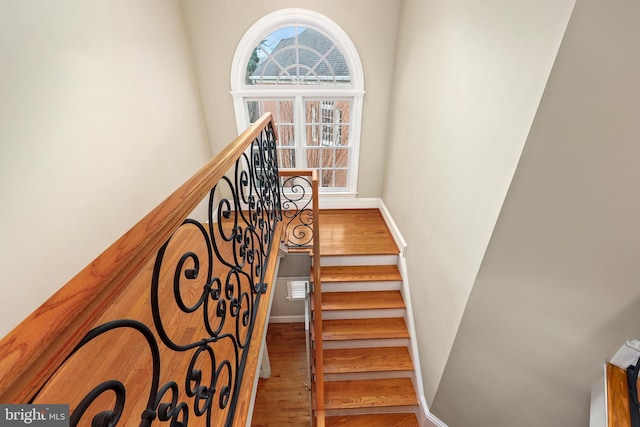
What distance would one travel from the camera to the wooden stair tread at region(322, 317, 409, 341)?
2.63 m

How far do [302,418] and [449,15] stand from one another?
387 cm

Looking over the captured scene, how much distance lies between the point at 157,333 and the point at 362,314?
2.24m

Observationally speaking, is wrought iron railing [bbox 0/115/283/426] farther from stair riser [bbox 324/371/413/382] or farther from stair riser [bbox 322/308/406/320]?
stair riser [bbox 324/371/413/382]

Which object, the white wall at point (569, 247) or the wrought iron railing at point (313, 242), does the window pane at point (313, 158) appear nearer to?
the wrought iron railing at point (313, 242)

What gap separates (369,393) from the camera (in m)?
2.47

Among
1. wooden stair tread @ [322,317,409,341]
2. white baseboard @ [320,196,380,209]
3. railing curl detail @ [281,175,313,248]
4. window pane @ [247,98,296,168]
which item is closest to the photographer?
wooden stair tread @ [322,317,409,341]

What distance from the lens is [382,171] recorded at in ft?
12.2

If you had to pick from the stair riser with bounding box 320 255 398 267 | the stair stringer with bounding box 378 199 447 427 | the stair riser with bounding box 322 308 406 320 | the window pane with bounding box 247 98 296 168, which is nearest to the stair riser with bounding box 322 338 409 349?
the stair stringer with bounding box 378 199 447 427

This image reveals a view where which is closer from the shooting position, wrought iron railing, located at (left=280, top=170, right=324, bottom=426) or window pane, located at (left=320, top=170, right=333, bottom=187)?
wrought iron railing, located at (left=280, top=170, right=324, bottom=426)

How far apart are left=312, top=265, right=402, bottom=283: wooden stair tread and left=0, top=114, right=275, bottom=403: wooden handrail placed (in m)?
2.47

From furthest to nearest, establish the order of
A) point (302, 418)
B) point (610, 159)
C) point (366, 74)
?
point (366, 74) → point (302, 418) → point (610, 159)

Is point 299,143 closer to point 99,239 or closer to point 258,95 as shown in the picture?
point 258,95

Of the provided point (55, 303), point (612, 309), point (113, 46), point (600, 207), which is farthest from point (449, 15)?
point (55, 303)

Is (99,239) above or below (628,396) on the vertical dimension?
above
